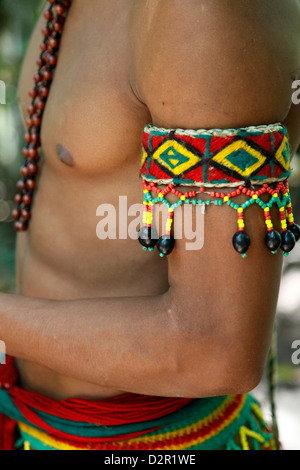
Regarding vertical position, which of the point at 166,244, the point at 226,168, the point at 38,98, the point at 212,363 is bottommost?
the point at 212,363

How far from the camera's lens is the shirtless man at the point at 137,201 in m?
0.83

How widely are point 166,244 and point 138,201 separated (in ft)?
0.79

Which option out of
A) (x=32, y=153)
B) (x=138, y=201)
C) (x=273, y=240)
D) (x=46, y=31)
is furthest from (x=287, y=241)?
(x=46, y=31)

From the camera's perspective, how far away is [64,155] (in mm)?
1142

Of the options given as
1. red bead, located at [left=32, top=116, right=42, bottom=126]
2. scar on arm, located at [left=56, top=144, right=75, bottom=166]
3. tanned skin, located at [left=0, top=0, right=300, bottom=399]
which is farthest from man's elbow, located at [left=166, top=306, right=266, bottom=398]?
red bead, located at [left=32, top=116, right=42, bottom=126]

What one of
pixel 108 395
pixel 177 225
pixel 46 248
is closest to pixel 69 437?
pixel 108 395

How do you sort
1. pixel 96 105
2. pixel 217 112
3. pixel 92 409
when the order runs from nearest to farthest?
pixel 217 112 → pixel 96 105 → pixel 92 409

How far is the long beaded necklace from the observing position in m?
1.30

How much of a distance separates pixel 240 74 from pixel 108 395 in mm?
768

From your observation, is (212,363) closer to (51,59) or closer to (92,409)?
(92,409)

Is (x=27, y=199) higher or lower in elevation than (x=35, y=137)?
lower

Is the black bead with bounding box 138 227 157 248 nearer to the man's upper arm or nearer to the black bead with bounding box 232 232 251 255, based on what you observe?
the man's upper arm

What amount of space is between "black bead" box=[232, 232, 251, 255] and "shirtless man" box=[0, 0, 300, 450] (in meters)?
0.02

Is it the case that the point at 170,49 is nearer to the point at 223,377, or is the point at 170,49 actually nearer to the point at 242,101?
the point at 242,101
